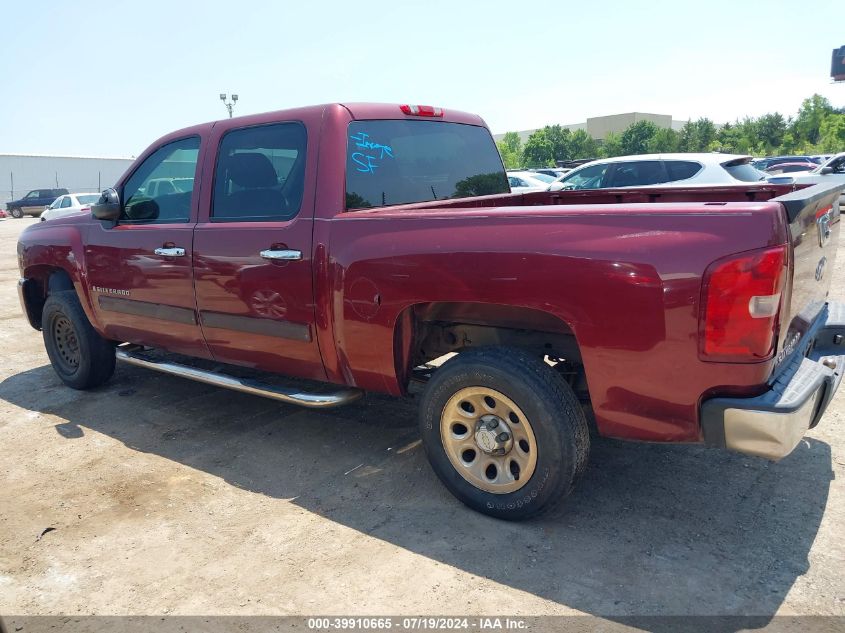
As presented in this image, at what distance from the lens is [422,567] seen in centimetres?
291

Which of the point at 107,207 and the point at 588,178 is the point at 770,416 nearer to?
the point at 107,207

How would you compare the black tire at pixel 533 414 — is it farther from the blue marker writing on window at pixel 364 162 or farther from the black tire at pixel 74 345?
the black tire at pixel 74 345

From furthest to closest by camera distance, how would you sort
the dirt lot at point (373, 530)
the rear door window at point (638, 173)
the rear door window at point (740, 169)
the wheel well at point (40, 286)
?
the rear door window at point (638, 173) → the rear door window at point (740, 169) → the wheel well at point (40, 286) → the dirt lot at point (373, 530)

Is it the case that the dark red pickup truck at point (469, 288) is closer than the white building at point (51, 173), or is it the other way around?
the dark red pickup truck at point (469, 288)

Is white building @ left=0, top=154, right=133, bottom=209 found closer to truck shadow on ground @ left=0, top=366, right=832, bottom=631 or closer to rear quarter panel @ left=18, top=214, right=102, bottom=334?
rear quarter panel @ left=18, top=214, right=102, bottom=334

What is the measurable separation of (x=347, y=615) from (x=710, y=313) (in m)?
1.79

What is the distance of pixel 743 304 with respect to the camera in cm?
246

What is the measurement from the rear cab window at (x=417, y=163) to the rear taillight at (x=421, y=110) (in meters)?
0.06

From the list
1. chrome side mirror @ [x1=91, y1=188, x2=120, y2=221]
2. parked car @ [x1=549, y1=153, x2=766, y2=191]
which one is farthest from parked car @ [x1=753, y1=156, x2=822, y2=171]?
chrome side mirror @ [x1=91, y1=188, x2=120, y2=221]

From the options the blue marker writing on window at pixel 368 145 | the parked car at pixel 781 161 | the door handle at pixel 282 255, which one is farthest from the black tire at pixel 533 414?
the parked car at pixel 781 161

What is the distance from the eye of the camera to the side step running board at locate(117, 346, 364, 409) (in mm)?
3738

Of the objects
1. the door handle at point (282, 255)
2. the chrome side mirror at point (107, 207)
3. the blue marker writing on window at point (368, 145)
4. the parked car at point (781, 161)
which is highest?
the parked car at point (781, 161)

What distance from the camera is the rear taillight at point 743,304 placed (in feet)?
7.98

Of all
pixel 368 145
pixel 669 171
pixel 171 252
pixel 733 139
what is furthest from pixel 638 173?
pixel 733 139
